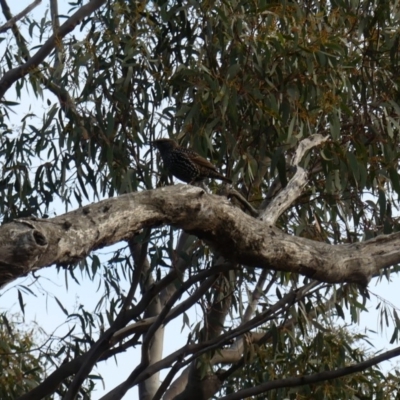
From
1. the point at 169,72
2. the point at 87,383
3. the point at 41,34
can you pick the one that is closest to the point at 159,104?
the point at 169,72

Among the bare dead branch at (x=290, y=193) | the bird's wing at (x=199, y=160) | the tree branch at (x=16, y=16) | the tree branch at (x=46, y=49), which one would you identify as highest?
the tree branch at (x=16, y=16)

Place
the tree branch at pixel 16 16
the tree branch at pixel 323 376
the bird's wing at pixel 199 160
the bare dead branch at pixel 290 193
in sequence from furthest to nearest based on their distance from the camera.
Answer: the tree branch at pixel 16 16 < the bird's wing at pixel 199 160 < the tree branch at pixel 323 376 < the bare dead branch at pixel 290 193

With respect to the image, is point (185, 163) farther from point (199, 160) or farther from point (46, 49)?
point (46, 49)

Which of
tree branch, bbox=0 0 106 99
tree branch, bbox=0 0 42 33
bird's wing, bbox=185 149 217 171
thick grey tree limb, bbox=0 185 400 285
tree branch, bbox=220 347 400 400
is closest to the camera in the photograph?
thick grey tree limb, bbox=0 185 400 285

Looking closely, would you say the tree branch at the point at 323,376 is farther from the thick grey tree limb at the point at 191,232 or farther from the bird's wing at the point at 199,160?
the bird's wing at the point at 199,160

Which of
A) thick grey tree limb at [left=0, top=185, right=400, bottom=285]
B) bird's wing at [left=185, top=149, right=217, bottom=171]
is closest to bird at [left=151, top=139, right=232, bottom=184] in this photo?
bird's wing at [left=185, top=149, right=217, bottom=171]

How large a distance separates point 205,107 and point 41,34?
150cm

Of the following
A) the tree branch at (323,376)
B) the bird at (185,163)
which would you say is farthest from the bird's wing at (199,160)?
the tree branch at (323,376)

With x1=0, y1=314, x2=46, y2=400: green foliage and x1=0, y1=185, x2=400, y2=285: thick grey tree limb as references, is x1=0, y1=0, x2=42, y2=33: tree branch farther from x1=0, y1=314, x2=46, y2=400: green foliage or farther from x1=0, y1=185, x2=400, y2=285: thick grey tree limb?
x1=0, y1=185, x2=400, y2=285: thick grey tree limb

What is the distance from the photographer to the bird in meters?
5.39

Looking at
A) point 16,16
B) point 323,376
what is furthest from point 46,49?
point 323,376

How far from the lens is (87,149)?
577cm

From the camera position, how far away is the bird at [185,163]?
5391mm

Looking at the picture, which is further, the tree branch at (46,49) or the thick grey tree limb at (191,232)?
the tree branch at (46,49)
